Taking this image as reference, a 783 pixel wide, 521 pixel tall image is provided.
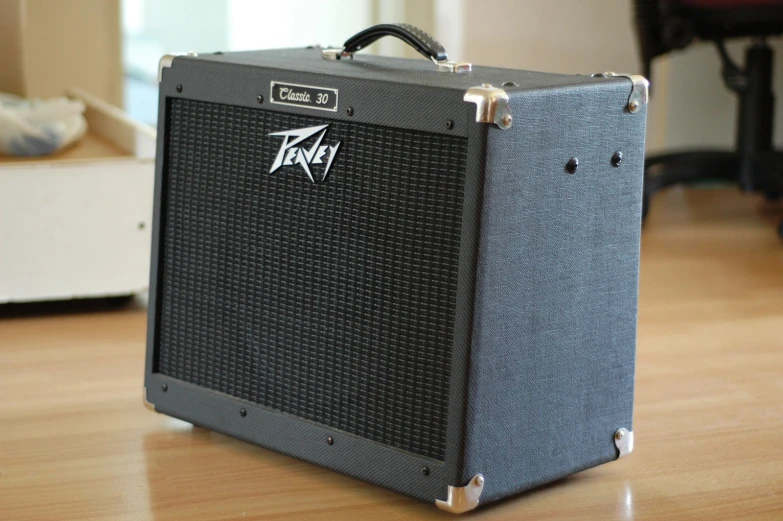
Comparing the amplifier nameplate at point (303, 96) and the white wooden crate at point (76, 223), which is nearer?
the amplifier nameplate at point (303, 96)

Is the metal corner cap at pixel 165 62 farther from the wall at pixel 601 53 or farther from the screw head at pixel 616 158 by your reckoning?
the wall at pixel 601 53

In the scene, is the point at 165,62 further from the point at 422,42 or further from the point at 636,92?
the point at 636,92

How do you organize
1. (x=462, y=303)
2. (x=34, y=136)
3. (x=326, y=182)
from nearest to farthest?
1. (x=462, y=303)
2. (x=326, y=182)
3. (x=34, y=136)

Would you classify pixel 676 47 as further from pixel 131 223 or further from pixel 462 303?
pixel 462 303

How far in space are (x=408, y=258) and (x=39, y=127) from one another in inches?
36.6

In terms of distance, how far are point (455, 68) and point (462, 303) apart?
0.25m

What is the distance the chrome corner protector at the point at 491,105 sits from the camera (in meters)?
1.01

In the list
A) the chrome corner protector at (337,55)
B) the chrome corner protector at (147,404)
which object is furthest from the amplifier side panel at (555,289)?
the chrome corner protector at (147,404)

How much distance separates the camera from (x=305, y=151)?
1166 mm

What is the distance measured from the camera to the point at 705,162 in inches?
102

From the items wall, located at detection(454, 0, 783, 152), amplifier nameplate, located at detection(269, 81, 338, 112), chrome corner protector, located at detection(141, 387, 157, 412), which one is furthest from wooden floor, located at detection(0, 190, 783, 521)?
wall, located at detection(454, 0, 783, 152)

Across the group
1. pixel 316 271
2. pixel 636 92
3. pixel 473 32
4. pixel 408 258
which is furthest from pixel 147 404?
pixel 473 32

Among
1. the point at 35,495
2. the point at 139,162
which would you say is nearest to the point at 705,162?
the point at 139,162

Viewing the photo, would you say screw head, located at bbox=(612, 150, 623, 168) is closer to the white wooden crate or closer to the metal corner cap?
the metal corner cap
